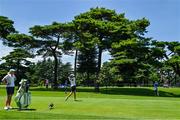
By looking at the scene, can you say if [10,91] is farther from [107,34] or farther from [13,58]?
[13,58]

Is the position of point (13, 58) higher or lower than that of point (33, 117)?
higher

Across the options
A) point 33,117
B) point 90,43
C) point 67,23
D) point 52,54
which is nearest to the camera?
point 33,117

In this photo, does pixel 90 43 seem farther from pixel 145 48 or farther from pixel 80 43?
pixel 145 48

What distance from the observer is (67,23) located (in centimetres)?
6372

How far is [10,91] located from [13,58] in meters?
49.3

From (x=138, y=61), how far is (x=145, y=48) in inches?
94.8

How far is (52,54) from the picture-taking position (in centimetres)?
6781

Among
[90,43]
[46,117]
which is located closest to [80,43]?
[90,43]

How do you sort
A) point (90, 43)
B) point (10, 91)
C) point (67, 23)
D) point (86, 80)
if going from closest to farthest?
1. point (10, 91)
2. point (90, 43)
3. point (67, 23)
4. point (86, 80)

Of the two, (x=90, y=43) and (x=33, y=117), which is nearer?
(x=33, y=117)

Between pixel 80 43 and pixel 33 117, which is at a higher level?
pixel 80 43

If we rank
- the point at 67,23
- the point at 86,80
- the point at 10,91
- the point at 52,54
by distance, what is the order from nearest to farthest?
1. the point at 10,91
2. the point at 67,23
3. the point at 52,54
4. the point at 86,80

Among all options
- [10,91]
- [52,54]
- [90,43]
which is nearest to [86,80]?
[52,54]

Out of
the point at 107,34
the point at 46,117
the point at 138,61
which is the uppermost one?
the point at 107,34
